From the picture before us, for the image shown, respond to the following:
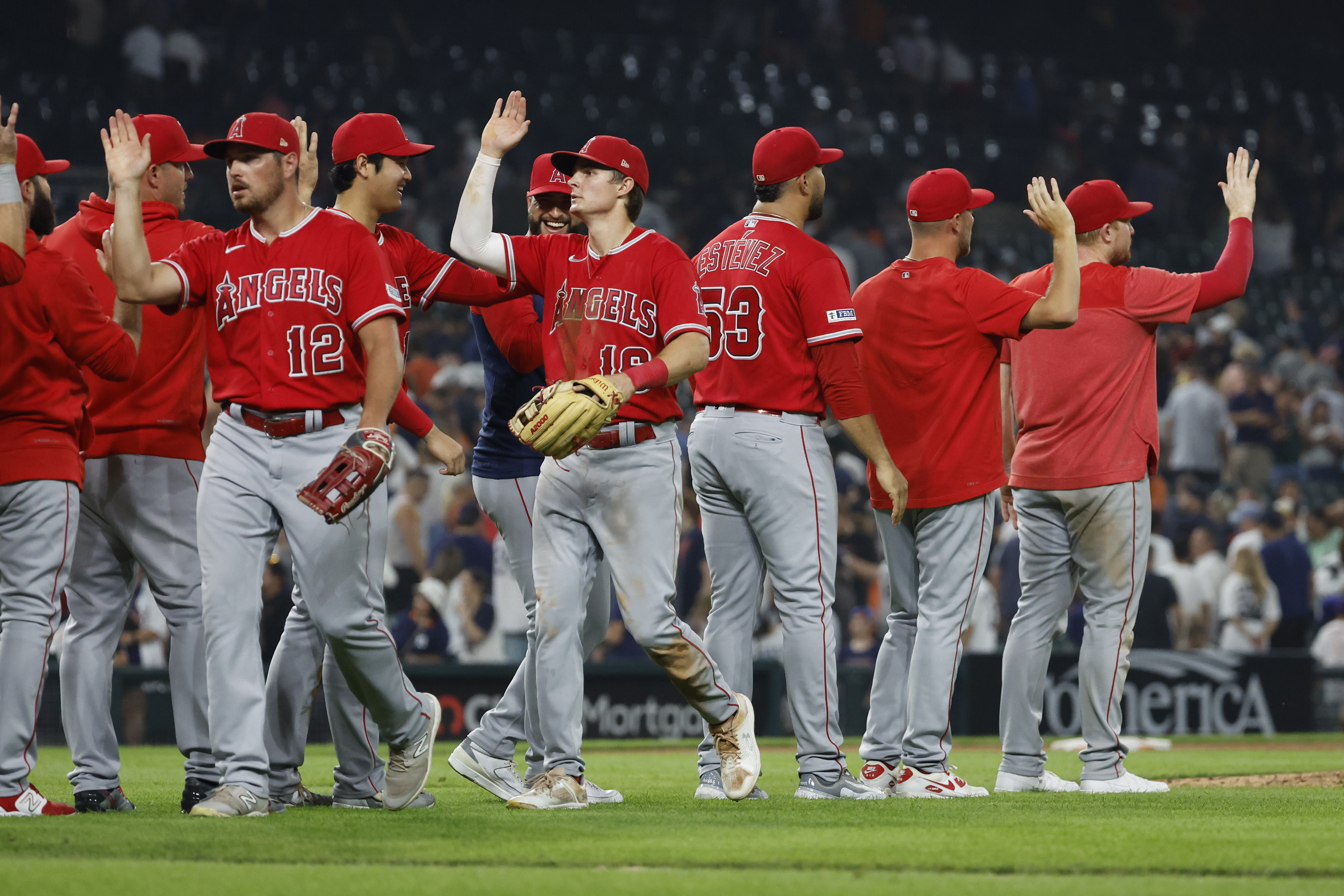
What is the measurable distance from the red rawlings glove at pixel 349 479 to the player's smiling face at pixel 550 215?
1.60 m

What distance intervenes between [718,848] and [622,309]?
1.86m

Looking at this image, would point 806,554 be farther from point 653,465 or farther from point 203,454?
point 203,454

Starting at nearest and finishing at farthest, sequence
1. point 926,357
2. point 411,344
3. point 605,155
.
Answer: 1. point 605,155
2. point 926,357
3. point 411,344

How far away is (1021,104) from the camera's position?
22.3 m

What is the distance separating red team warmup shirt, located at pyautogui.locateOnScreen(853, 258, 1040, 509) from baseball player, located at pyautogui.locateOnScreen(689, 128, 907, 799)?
0.27 m

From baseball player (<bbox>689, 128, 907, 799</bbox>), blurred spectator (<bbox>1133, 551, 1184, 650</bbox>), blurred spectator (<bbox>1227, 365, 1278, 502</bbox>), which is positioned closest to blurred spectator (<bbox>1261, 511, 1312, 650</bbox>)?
blurred spectator (<bbox>1133, 551, 1184, 650</bbox>)

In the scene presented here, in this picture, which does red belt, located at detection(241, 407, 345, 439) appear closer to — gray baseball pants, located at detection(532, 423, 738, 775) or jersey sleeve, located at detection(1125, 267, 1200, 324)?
gray baseball pants, located at detection(532, 423, 738, 775)

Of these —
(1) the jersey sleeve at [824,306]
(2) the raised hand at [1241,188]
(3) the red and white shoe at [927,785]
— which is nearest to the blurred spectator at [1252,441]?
(2) the raised hand at [1241,188]

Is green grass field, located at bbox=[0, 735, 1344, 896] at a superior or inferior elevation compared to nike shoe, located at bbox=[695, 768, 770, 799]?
superior

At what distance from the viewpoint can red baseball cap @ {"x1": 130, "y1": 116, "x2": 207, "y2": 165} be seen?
18.2 feet

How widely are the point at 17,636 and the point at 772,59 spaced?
17776 millimetres

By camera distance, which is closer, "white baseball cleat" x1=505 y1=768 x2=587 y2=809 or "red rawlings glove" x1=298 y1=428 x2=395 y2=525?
"red rawlings glove" x1=298 y1=428 x2=395 y2=525

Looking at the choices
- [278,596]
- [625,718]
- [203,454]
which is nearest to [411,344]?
[278,596]

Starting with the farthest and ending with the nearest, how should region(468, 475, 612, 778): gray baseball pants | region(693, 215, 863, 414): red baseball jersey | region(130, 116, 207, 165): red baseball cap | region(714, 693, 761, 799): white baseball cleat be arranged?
region(468, 475, 612, 778): gray baseball pants < region(693, 215, 863, 414): red baseball jersey < region(130, 116, 207, 165): red baseball cap < region(714, 693, 761, 799): white baseball cleat
